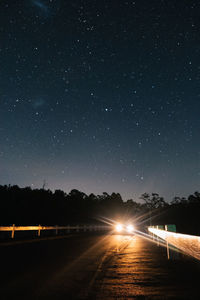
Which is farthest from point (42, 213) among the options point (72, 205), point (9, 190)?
point (72, 205)

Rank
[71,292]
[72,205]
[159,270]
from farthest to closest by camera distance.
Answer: [72,205], [159,270], [71,292]

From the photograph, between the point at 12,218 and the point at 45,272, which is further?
the point at 12,218

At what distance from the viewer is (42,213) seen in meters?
83.1

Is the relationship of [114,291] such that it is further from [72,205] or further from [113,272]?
[72,205]

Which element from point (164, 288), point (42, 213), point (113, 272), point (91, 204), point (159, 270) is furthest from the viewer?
point (91, 204)

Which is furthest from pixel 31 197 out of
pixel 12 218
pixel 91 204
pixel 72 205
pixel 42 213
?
pixel 91 204

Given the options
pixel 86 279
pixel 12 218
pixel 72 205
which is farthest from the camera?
pixel 72 205

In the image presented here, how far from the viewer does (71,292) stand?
15.9ft

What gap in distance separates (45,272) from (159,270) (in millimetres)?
3051

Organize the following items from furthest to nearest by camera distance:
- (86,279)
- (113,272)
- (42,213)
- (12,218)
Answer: (42,213) < (12,218) < (113,272) < (86,279)

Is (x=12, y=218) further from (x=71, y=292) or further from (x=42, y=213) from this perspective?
(x=71, y=292)

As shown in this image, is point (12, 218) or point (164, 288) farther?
point (12, 218)

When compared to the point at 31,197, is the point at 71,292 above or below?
below

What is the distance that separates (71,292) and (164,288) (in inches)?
71.6
